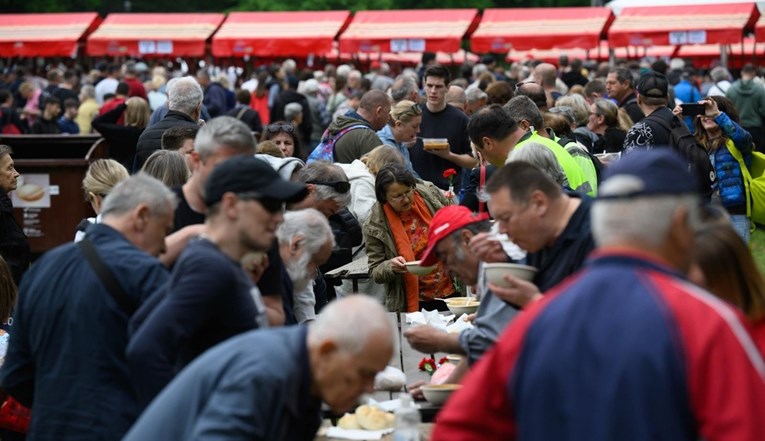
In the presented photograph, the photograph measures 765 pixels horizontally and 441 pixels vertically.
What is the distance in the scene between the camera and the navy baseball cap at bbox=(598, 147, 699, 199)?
2.59m

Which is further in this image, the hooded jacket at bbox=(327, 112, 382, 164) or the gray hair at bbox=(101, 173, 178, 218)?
the hooded jacket at bbox=(327, 112, 382, 164)

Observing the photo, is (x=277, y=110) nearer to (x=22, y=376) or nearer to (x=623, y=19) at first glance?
(x=623, y=19)

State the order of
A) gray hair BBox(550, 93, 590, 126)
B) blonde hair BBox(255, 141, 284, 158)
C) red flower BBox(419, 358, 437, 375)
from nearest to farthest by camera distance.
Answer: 1. red flower BBox(419, 358, 437, 375)
2. blonde hair BBox(255, 141, 284, 158)
3. gray hair BBox(550, 93, 590, 126)

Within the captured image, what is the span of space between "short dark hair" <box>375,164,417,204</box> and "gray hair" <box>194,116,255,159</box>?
3.02 metres

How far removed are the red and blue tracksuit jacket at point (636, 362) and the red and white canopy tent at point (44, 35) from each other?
25101mm

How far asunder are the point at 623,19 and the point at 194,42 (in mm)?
9078

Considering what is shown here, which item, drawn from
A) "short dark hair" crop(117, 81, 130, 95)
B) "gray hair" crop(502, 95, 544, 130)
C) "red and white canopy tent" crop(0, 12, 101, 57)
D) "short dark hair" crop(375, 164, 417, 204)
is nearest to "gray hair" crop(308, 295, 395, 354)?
"short dark hair" crop(375, 164, 417, 204)

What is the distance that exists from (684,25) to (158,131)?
48.1 feet

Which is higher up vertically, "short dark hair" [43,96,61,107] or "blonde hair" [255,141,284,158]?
"blonde hair" [255,141,284,158]

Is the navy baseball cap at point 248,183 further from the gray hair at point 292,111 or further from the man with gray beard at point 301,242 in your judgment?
the gray hair at point 292,111

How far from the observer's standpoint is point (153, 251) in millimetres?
4375

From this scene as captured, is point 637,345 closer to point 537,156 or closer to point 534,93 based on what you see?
point 537,156

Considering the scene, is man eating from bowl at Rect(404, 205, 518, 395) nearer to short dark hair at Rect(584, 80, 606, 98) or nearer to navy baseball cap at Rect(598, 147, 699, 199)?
navy baseball cap at Rect(598, 147, 699, 199)

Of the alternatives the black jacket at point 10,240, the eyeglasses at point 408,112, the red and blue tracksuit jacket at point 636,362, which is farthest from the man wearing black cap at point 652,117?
the red and blue tracksuit jacket at point 636,362
